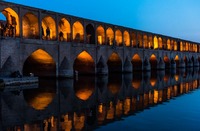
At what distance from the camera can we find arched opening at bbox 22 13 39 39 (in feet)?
89.3

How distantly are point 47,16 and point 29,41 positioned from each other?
166 inches

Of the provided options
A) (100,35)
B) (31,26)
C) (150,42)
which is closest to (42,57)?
(31,26)

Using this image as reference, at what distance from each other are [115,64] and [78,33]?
9.77 metres

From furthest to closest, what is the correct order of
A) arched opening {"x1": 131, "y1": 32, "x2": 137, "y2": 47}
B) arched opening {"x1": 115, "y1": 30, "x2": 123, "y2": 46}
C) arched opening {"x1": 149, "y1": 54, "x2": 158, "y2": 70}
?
1. arched opening {"x1": 149, "y1": 54, "x2": 158, "y2": 70}
2. arched opening {"x1": 131, "y1": 32, "x2": 137, "y2": 47}
3. arched opening {"x1": 115, "y1": 30, "x2": 123, "y2": 46}

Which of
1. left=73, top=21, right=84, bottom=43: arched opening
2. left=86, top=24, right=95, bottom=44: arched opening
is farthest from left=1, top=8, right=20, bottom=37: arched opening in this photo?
left=86, top=24, right=95, bottom=44: arched opening

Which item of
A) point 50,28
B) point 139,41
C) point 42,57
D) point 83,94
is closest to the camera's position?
point 83,94

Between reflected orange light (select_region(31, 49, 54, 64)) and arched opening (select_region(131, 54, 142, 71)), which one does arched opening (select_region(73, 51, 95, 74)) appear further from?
arched opening (select_region(131, 54, 142, 71))

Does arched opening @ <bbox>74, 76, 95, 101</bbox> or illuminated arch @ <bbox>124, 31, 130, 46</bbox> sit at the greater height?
illuminated arch @ <bbox>124, 31, 130, 46</bbox>

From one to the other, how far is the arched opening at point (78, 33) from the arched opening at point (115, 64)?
7922 mm

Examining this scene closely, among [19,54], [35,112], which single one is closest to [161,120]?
[35,112]

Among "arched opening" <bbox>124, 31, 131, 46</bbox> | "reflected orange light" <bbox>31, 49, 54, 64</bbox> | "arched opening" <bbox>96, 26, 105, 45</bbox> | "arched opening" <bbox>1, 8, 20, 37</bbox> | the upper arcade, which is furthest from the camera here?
"arched opening" <bbox>124, 31, 131, 46</bbox>

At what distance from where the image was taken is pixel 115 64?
137ft

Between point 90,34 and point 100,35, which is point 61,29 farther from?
point 100,35

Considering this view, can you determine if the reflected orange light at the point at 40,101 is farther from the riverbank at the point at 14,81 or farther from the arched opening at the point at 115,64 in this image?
the arched opening at the point at 115,64
